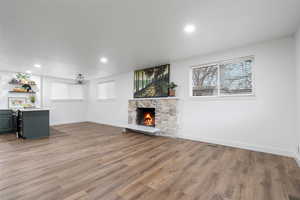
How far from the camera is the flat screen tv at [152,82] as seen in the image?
452 cm

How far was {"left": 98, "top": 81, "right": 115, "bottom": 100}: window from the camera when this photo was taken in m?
6.69

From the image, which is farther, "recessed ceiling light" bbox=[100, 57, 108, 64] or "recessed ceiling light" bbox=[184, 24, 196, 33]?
"recessed ceiling light" bbox=[100, 57, 108, 64]

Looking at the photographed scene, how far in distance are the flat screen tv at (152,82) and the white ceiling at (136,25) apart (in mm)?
1022

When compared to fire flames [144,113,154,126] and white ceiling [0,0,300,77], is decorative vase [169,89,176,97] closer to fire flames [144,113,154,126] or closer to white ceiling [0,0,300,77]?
white ceiling [0,0,300,77]

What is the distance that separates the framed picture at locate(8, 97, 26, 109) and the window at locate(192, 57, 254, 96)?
7.23 m

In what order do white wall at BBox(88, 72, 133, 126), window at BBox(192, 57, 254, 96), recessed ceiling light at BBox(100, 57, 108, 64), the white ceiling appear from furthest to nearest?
white wall at BBox(88, 72, 133, 126), recessed ceiling light at BBox(100, 57, 108, 64), window at BBox(192, 57, 254, 96), the white ceiling

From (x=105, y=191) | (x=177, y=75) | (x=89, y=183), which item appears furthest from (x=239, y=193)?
(x=177, y=75)

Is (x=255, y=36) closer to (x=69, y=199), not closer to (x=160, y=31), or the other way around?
(x=160, y=31)

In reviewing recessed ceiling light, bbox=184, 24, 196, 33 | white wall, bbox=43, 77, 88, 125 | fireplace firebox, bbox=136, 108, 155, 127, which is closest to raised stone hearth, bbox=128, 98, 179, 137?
fireplace firebox, bbox=136, 108, 155, 127

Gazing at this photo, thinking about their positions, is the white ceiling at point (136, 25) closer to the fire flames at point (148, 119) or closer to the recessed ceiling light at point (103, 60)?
the recessed ceiling light at point (103, 60)

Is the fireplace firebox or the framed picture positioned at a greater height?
the framed picture

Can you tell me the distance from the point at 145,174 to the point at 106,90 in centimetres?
576

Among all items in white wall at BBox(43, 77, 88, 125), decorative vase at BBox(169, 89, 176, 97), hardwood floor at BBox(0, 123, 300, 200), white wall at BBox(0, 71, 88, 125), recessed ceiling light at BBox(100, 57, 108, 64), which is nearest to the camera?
hardwood floor at BBox(0, 123, 300, 200)

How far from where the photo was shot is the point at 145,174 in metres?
1.99
